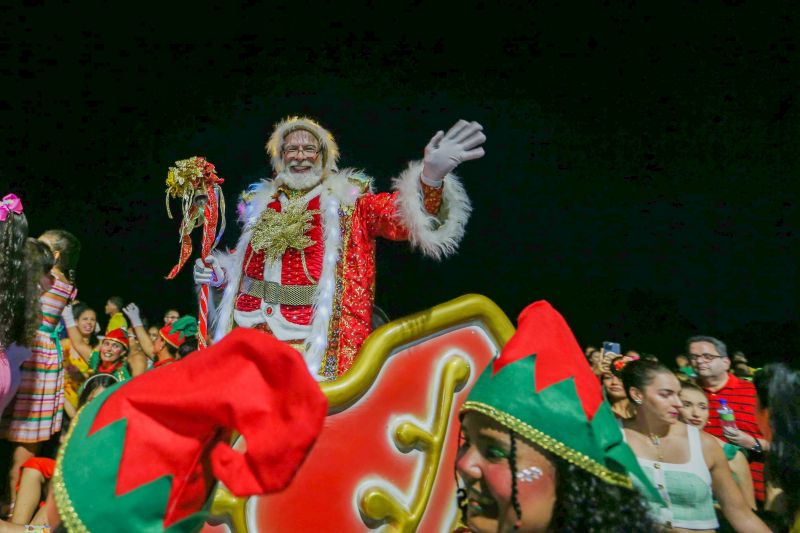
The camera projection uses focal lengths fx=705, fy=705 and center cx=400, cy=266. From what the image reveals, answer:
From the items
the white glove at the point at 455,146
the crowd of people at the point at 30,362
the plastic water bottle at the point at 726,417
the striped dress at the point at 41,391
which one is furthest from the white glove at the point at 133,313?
the plastic water bottle at the point at 726,417

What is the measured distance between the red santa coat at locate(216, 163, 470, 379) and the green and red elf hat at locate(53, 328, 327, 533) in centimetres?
175

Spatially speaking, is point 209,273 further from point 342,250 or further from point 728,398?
point 728,398

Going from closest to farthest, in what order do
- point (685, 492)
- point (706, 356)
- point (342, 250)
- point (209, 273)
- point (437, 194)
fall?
point (685, 492) < point (437, 194) < point (342, 250) < point (209, 273) < point (706, 356)

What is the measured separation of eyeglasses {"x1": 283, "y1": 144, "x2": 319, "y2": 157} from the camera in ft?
11.9

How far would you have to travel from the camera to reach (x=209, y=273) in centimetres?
346

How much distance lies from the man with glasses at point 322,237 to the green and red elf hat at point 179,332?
67.6 inches

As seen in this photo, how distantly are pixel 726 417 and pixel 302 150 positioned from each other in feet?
8.84

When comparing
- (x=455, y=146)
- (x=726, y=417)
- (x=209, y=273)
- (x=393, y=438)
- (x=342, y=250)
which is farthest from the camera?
(x=726, y=417)

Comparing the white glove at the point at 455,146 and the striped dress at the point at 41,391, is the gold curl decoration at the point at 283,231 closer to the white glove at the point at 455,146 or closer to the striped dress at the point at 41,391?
the white glove at the point at 455,146

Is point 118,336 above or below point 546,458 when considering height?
below

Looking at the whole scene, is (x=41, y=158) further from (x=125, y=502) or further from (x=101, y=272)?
(x=125, y=502)

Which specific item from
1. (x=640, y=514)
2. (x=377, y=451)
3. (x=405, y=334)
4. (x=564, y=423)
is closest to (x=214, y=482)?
(x=564, y=423)

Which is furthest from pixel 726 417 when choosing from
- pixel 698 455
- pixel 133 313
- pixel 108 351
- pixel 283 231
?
pixel 108 351

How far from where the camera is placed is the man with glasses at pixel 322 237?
2.94 m
